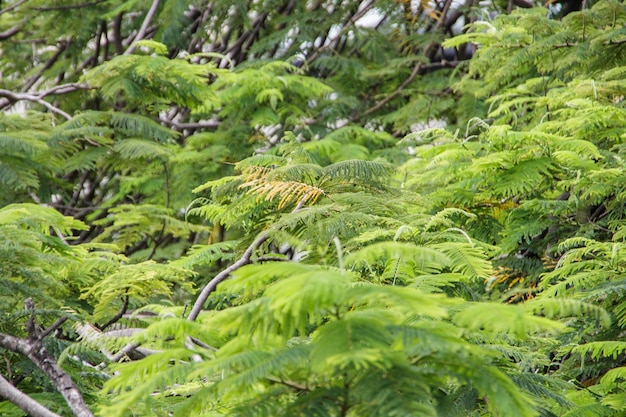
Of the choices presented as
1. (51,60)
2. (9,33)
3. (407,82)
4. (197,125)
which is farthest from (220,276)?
(9,33)

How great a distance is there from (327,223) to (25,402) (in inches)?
40.5

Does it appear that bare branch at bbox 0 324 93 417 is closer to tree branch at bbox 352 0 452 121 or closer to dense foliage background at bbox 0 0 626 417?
dense foliage background at bbox 0 0 626 417

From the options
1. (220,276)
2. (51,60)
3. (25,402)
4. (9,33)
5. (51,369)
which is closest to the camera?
(25,402)

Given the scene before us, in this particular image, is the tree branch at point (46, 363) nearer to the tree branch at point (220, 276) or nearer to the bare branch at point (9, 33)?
the tree branch at point (220, 276)

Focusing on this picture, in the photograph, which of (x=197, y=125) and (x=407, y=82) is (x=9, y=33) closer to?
(x=197, y=125)

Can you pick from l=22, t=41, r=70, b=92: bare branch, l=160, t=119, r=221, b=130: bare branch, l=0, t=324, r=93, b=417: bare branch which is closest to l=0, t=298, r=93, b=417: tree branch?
l=0, t=324, r=93, b=417: bare branch

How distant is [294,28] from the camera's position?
7570mm

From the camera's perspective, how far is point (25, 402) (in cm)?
196

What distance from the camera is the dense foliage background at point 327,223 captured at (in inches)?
61.4

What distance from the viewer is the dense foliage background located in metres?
1.56

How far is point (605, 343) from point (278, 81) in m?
3.77

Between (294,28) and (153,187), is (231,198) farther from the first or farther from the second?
(294,28)

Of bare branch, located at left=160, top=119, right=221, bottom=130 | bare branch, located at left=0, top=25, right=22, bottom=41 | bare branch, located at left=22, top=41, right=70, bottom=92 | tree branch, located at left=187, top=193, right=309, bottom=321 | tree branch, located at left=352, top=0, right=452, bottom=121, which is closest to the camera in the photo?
tree branch, located at left=187, top=193, right=309, bottom=321

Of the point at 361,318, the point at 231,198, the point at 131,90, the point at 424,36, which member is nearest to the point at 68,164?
the point at 131,90
